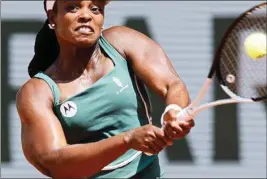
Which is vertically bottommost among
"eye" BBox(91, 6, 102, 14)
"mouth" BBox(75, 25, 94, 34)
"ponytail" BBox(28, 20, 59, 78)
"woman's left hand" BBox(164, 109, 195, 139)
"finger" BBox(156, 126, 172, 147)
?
"ponytail" BBox(28, 20, 59, 78)

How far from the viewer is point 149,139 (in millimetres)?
4043

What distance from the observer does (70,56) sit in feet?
15.7

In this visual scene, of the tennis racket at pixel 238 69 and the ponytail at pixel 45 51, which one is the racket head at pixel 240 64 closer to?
the tennis racket at pixel 238 69

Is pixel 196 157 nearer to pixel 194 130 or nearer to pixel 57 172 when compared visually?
pixel 194 130

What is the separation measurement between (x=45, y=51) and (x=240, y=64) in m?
0.95

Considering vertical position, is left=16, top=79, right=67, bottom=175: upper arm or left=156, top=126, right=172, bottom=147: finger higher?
left=156, top=126, right=172, bottom=147: finger

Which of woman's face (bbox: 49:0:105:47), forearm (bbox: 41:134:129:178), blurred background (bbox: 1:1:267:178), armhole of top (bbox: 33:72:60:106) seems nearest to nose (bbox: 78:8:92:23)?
woman's face (bbox: 49:0:105:47)

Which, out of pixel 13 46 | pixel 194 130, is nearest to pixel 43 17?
pixel 13 46

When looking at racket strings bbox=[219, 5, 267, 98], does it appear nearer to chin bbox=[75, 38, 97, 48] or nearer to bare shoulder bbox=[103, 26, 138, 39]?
bare shoulder bbox=[103, 26, 138, 39]

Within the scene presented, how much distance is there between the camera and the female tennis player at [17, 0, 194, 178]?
459 cm

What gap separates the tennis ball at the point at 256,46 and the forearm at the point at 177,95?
343mm

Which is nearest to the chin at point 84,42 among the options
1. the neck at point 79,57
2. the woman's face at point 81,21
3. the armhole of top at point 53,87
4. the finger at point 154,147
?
the woman's face at point 81,21

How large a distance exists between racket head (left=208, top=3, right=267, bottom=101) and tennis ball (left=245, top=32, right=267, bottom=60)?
78mm

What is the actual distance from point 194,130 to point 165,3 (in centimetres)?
101
